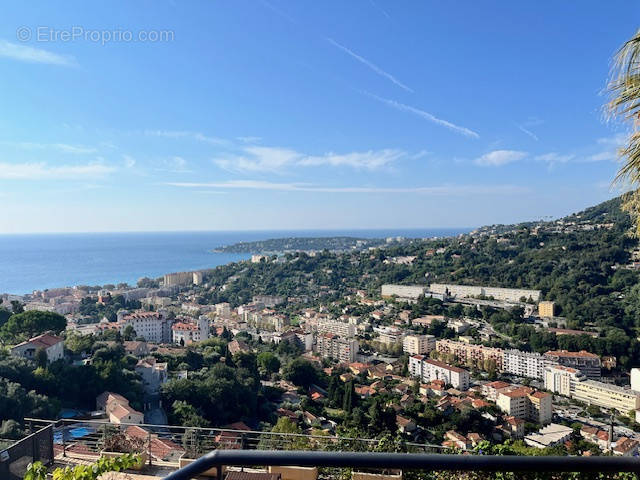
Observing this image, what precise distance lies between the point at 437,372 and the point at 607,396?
4.98 m

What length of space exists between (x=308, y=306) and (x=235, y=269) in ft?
42.0

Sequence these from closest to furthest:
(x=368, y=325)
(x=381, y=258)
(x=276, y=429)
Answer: (x=276, y=429) < (x=368, y=325) < (x=381, y=258)

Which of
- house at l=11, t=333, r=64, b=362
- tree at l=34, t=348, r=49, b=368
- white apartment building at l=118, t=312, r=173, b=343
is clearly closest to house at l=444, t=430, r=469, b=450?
tree at l=34, t=348, r=49, b=368

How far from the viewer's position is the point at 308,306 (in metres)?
29.5

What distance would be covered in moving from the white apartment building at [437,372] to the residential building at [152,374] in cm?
893

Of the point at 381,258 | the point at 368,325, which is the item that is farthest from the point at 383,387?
the point at 381,258

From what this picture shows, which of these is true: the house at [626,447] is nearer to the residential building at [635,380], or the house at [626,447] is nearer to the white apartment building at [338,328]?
the residential building at [635,380]

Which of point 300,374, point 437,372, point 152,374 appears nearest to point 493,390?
point 437,372

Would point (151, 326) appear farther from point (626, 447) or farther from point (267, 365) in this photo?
point (626, 447)

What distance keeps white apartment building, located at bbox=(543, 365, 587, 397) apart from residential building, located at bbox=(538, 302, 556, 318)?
7359 mm

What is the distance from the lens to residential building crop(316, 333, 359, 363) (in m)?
18.1

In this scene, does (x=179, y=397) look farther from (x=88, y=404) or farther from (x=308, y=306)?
(x=308, y=306)

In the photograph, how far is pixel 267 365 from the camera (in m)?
13.5

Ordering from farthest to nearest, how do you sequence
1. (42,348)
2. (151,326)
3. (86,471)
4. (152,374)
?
(151,326)
(152,374)
(42,348)
(86,471)
